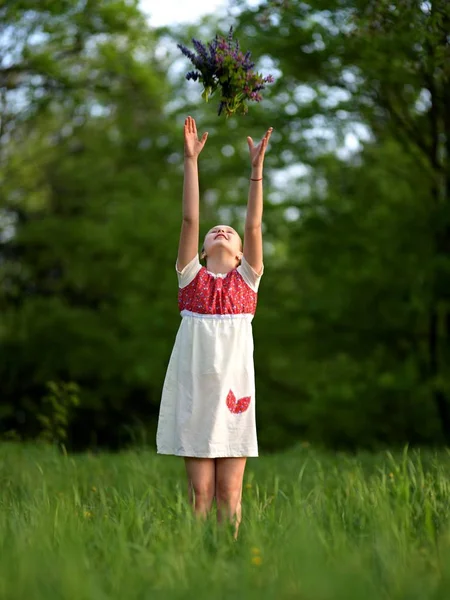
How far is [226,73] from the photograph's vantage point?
447cm

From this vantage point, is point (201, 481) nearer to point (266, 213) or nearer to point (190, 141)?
point (190, 141)

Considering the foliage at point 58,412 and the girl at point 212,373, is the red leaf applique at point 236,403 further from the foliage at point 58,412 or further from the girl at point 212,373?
the foliage at point 58,412

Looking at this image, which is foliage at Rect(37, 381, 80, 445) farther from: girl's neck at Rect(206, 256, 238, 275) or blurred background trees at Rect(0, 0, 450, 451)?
girl's neck at Rect(206, 256, 238, 275)

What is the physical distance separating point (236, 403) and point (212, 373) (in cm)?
18

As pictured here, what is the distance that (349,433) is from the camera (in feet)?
41.6

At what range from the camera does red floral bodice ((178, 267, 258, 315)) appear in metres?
4.23

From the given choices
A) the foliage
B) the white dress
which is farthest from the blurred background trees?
the white dress

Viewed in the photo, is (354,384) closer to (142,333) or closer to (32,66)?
(142,333)

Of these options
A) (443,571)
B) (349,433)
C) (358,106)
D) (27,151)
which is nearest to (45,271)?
(27,151)

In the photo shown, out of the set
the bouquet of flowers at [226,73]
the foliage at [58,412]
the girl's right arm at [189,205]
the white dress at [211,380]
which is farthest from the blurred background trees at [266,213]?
the white dress at [211,380]

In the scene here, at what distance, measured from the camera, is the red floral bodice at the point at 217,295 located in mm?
4227

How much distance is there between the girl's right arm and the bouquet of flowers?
222mm

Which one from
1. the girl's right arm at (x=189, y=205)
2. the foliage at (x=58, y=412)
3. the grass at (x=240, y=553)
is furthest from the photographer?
the foliage at (x=58, y=412)

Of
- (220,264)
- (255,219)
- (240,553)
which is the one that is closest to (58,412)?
(220,264)
